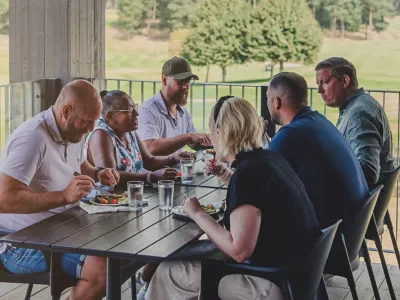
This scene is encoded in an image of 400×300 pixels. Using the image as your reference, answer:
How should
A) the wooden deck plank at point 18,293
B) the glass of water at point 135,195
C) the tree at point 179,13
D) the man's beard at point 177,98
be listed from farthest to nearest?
the tree at point 179,13 < the man's beard at point 177,98 < the wooden deck plank at point 18,293 < the glass of water at point 135,195

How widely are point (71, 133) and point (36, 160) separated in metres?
0.22

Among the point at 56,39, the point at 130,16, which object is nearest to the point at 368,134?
the point at 56,39

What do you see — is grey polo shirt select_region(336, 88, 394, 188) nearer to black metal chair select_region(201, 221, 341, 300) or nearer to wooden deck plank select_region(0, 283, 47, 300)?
black metal chair select_region(201, 221, 341, 300)

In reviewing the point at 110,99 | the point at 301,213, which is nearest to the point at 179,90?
the point at 110,99

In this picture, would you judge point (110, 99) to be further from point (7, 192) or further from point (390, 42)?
point (390, 42)

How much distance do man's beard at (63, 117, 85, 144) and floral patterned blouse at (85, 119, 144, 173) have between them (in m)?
0.61

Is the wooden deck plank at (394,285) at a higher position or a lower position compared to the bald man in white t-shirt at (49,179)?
lower

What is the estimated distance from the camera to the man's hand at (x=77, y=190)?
3043 mm

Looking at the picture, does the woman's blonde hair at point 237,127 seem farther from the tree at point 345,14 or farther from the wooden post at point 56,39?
the tree at point 345,14

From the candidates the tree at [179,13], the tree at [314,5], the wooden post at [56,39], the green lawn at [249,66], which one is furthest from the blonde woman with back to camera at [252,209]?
the tree at [179,13]

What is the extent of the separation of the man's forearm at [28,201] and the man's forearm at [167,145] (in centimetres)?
176

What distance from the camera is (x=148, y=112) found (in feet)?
16.2

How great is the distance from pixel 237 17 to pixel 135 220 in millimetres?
20606

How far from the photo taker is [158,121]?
16.3 ft
